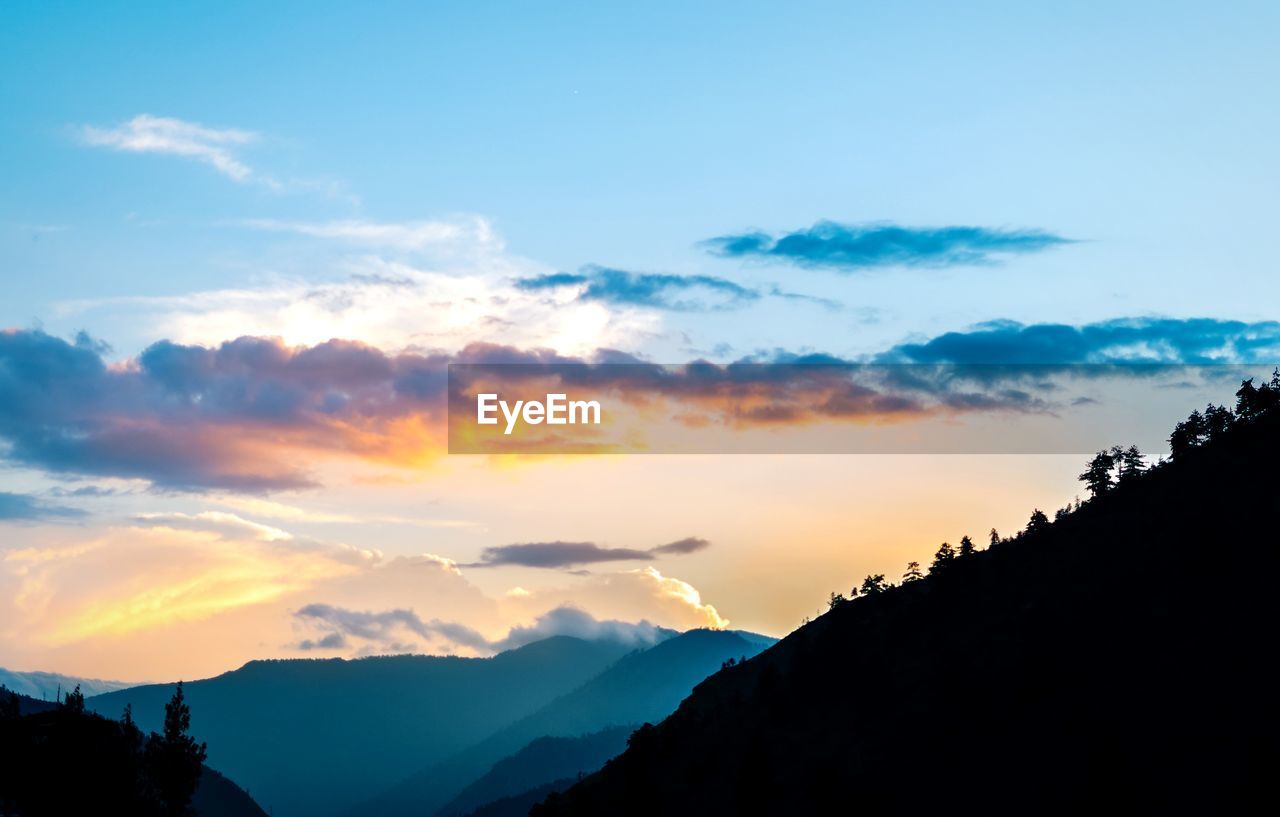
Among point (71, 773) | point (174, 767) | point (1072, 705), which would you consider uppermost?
point (1072, 705)

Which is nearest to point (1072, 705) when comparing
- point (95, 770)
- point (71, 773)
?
point (95, 770)

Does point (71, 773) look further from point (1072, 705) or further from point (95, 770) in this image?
point (1072, 705)

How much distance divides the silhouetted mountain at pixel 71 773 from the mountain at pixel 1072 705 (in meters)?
70.5

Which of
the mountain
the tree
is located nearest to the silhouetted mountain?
the tree

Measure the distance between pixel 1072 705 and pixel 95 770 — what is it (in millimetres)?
120762

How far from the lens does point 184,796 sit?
152 m

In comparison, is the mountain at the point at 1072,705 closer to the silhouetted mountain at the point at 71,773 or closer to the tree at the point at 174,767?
the tree at the point at 174,767

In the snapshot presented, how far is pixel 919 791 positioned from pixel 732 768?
4028cm

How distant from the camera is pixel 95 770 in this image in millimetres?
153125

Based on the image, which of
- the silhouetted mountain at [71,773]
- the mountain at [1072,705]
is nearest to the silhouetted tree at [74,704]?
the silhouetted mountain at [71,773]

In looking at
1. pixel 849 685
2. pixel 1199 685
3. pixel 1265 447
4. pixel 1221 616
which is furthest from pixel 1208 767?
pixel 1265 447

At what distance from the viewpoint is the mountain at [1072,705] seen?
135 m

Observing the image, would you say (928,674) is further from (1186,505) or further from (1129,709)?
(1186,505)

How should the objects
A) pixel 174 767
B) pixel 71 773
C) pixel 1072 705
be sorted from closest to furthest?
pixel 174 767
pixel 71 773
pixel 1072 705
